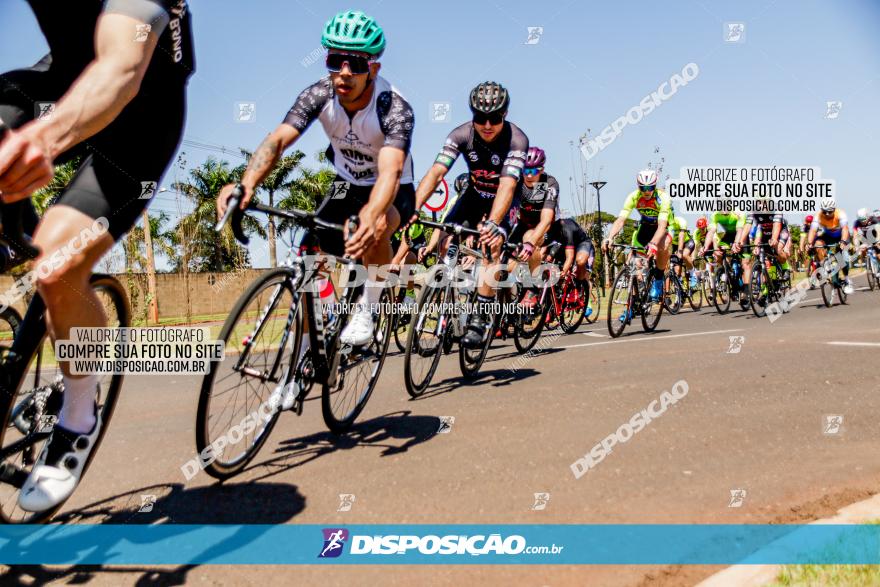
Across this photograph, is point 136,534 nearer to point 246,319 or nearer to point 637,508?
point 246,319

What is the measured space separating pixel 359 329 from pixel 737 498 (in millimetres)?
2280

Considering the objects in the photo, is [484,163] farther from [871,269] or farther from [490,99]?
[871,269]

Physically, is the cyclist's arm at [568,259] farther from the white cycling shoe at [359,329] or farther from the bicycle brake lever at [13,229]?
the bicycle brake lever at [13,229]

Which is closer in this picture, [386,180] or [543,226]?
[386,180]

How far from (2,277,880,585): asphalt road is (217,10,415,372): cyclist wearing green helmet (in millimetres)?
945

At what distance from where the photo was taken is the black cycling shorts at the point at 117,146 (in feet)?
7.77

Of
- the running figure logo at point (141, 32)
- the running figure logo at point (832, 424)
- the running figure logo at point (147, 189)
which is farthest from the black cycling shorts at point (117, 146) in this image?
the running figure logo at point (832, 424)

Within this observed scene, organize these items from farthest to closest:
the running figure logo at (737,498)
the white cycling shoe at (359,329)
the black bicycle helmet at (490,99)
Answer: the black bicycle helmet at (490,99) → the white cycling shoe at (359,329) → the running figure logo at (737,498)

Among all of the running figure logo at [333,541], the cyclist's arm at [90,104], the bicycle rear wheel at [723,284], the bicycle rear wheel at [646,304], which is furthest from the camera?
the bicycle rear wheel at [723,284]

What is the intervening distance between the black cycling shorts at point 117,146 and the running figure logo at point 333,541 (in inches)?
56.7

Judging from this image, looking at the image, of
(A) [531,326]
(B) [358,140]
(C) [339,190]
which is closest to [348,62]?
(B) [358,140]

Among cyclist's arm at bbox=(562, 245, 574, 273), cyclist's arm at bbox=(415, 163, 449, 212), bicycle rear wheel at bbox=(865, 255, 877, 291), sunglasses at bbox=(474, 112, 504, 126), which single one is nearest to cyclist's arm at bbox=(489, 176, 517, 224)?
cyclist's arm at bbox=(415, 163, 449, 212)

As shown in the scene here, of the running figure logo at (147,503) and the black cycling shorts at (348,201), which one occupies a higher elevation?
the black cycling shorts at (348,201)

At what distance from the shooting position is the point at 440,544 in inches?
99.0
